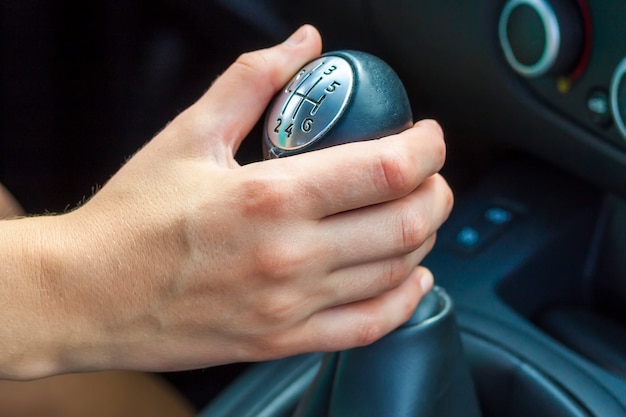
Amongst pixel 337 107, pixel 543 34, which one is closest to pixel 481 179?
pixel 543 34

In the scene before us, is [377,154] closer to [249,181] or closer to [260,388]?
[249,181]

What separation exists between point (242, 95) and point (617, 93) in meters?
0.34

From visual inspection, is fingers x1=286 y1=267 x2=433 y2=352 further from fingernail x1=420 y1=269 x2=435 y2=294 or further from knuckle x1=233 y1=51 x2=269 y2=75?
knuckle x1=233 y1=51 x2=269 y2=75

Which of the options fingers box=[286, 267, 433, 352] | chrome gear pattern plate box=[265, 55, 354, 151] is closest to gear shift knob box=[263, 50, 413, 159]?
chrome gear pattern plate box=[265, 55, 354, 151]

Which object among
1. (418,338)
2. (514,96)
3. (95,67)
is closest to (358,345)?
(418,338)

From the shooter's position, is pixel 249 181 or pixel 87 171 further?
pixel 87 171

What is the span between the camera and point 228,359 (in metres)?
0.55

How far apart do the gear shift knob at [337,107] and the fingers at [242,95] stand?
32 mm

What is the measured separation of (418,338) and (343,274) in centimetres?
10

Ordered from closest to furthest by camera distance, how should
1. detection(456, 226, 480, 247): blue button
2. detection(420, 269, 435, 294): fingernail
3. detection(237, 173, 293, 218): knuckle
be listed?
1. detection(237, 173, 293, 218): knuckle
2. detection(420, 269, 435, 294): fingernail
3. detection(456, 226, 480, 247): blue button

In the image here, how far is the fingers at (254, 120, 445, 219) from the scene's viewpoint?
47 cm

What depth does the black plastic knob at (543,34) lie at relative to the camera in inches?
27.6

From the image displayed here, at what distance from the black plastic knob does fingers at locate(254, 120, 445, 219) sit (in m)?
0.28

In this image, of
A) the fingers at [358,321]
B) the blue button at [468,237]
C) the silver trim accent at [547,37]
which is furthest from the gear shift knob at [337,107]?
the blue button at [468,237]
